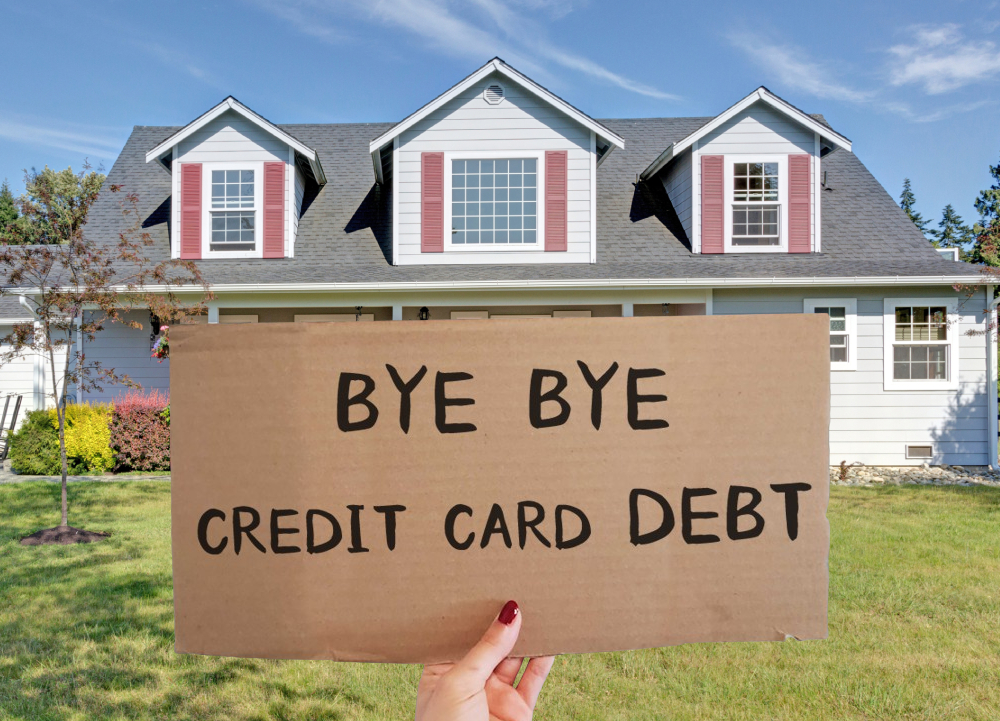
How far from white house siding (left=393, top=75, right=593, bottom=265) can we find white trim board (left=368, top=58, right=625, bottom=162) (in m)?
0.19

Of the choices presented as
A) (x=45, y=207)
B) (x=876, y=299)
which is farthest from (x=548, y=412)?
(x=876, y=299)

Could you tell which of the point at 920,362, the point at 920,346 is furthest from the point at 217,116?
the point at 920,362

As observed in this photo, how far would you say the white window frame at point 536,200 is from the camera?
37.7 ft

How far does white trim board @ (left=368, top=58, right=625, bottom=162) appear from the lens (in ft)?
36.7

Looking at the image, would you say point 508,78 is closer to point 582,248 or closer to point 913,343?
point 582,248

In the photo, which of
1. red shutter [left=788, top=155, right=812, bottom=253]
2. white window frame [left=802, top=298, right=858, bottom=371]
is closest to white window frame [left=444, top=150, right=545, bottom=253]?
red shutter [left=788, top=155, right=812, bottom=253]

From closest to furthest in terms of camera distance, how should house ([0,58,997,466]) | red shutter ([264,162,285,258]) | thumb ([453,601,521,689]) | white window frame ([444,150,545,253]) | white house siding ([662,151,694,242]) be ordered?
thumb ([453,601,521,689]), house ([0,58,997,466]), white window frame ([444,150,545,253]), red shutter ([264,162,285,258]), white house siding ([662,151,694,242])

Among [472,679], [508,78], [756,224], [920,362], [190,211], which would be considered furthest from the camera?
[756,224]

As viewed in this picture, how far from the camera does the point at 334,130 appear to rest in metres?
15.1

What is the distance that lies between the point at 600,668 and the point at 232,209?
1049 cm

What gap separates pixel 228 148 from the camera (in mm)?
11852

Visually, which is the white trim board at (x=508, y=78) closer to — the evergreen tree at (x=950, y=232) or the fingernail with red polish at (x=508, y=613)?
the fingernail with red polish at (x=508, y=613)

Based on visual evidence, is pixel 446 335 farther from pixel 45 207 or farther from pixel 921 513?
pixel 921 513

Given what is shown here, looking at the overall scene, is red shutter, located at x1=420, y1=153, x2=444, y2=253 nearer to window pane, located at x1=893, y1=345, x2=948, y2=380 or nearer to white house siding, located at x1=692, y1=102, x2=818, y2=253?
white house siding, located at x1=692, y1=102, x2=818, y2=253
